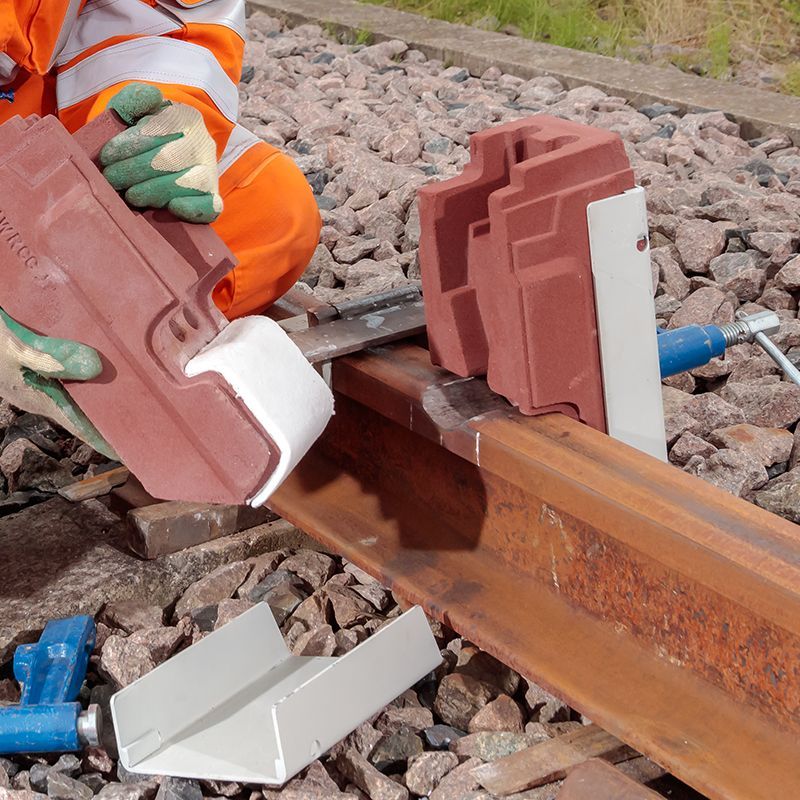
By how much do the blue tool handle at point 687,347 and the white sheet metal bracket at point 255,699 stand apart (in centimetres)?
87

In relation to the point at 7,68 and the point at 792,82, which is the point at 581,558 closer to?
the point at 7,68

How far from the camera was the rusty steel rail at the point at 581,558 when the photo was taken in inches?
77.7

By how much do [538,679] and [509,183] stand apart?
38.1 inches

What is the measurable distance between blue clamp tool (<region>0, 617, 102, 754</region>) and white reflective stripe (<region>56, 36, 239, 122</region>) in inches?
50.3

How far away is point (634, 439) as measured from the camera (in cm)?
261

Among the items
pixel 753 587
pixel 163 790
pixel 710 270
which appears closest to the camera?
pixel 753 587

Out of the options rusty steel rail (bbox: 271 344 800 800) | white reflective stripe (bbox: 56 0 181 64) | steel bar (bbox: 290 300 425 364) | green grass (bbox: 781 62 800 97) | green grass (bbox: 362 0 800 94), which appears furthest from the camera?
green grass (bbox: 362 0 800 94)

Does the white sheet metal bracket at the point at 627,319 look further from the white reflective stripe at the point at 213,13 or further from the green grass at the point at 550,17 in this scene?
the green grass at the point at 550,17

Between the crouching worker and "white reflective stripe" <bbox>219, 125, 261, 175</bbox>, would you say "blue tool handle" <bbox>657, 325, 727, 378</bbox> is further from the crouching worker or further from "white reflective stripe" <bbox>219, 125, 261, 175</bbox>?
"white reflective stripe" <bbox>219, 125, 261, 175</bbox>

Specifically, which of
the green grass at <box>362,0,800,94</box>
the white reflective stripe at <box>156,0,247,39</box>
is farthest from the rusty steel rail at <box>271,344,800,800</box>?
the green grass at <box>362,0,800,94</box>

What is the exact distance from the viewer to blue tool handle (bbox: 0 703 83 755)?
2250mm

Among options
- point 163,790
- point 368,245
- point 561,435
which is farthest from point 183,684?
point 368,245

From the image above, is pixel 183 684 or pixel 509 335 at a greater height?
pixel 509 335

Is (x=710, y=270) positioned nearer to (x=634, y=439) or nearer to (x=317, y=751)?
(x=634, y=439)
